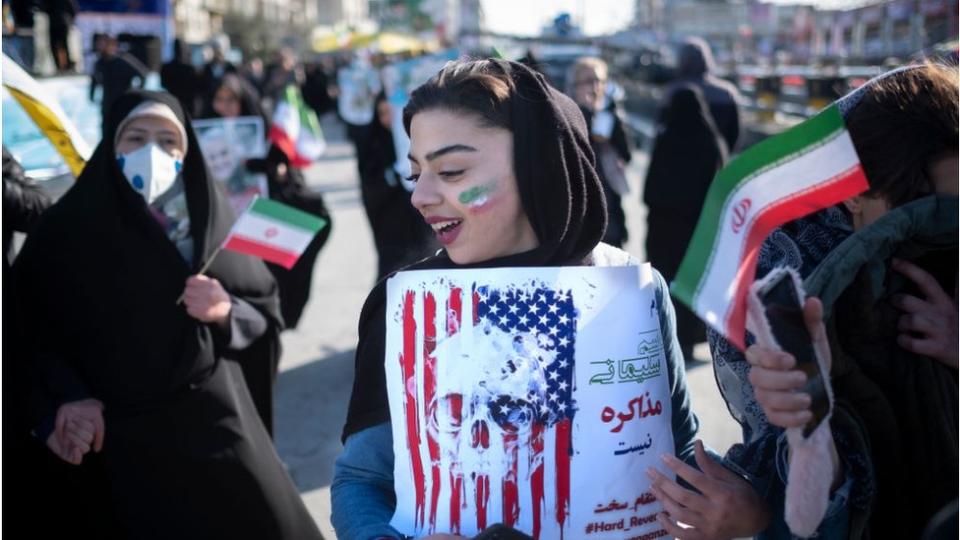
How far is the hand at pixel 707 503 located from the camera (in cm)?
160

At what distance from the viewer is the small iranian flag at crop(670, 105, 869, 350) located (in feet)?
4.06

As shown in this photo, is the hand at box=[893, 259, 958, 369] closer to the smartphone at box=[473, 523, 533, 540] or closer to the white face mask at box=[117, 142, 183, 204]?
the smartphone at box=[473, 523, 533, 540]

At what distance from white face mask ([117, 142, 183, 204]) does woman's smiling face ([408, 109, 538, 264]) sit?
1668 millimetres

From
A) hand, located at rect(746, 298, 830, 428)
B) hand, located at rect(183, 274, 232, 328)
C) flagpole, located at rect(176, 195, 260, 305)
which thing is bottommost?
hand, located at rect(183, 274, 232, 328)

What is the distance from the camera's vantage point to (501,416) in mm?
1627

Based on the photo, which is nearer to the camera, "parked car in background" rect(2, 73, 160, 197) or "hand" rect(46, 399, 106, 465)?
"hand" rect(46, 399, 106, 465)

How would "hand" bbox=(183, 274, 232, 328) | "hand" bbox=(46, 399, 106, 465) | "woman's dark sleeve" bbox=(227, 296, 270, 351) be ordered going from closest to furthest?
"hand" bbox=(46, 399, 106, 465) < "hand" bbox=(183, 274, 232, 328) < "woman's dark sleeve" bbox=(227, 296, 270, 351)

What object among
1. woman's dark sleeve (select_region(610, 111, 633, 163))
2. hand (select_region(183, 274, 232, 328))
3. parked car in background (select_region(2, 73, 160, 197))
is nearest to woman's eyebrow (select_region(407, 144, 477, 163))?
hand (select_region(183, 274, 232, 328))

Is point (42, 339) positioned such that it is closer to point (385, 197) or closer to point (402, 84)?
point (385, 197)

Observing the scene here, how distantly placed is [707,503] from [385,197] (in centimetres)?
533

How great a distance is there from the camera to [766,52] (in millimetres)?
49312

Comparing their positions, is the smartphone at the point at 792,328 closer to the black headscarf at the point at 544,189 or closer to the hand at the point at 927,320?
the hand at the point at 927,320

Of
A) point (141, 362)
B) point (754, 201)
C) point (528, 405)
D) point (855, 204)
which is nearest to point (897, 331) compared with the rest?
point (855, 204)

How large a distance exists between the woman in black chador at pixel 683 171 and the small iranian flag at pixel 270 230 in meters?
3.42
